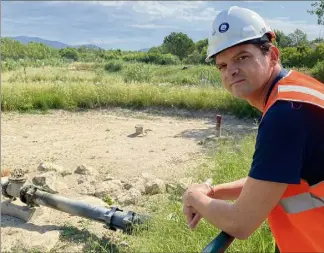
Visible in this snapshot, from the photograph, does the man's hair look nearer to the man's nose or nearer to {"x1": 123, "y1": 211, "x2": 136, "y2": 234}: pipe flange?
the man's nose

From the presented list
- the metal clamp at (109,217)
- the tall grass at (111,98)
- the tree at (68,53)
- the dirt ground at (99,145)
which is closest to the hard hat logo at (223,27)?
the metal clamp at (109,217)

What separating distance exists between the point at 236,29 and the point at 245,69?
142mm

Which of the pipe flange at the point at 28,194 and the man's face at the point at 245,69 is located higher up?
the man's face at the point at 245,69

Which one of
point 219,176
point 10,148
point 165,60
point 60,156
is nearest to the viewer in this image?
point 219,176

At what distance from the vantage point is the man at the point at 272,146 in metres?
1.25

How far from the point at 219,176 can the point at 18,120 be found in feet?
24.0

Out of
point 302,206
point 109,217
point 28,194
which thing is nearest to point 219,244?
point 302,206

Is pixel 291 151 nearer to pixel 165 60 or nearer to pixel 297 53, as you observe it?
pixel 297 53

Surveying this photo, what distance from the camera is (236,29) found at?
1497 millimetres

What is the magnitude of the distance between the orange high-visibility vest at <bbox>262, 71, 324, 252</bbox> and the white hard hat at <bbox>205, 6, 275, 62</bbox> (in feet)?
0.69

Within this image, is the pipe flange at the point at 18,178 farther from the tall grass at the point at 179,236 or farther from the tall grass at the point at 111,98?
the tall grass at the point at 111,98

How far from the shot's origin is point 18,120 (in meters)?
10.9

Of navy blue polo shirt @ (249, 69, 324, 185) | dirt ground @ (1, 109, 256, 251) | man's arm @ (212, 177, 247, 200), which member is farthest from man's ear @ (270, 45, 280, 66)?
dirt ground @ (1, 109, 256, 251)

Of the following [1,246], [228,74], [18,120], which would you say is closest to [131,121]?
[18,120]
